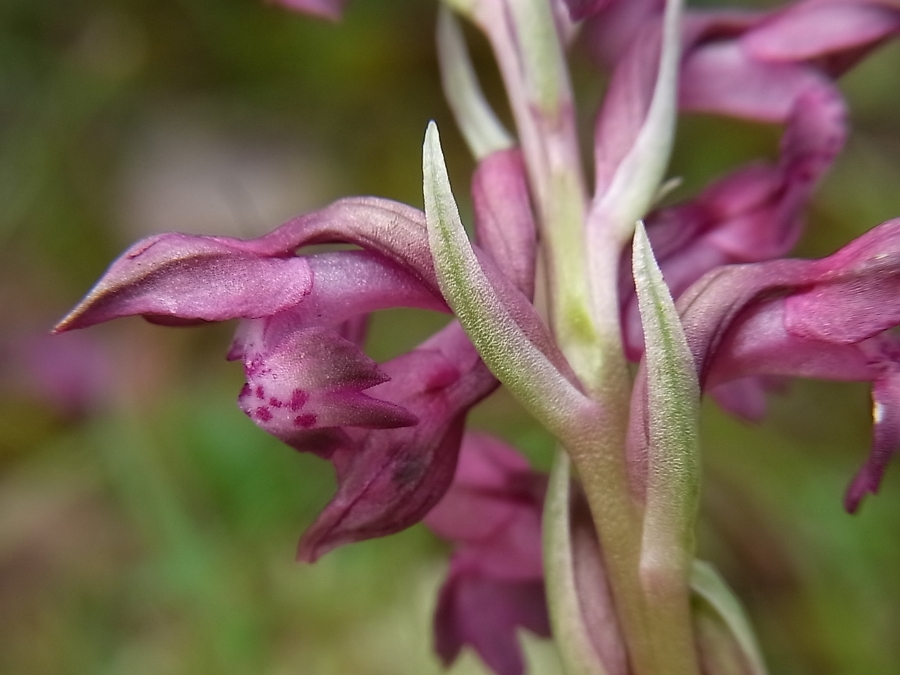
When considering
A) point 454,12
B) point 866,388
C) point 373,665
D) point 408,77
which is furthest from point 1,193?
point 866,388

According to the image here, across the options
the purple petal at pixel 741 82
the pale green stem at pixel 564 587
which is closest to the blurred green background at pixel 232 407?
the pale green stem at pixel 564 587

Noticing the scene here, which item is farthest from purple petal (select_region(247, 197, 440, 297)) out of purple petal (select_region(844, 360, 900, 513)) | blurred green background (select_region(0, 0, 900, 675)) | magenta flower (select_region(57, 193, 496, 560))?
blurred green background (select_region(0, 0, 900, 675))

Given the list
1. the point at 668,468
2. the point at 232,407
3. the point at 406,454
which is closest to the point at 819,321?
the point at 668,468

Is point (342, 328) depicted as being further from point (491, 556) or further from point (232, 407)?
point (232, 407)

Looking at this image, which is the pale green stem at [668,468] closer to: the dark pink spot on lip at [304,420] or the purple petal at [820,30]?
the dark pink spot on lip at [304,420]

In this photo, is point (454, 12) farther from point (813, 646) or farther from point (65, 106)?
point (65, 106)
